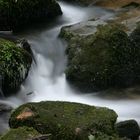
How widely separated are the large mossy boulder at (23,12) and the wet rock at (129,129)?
4908 millimetres

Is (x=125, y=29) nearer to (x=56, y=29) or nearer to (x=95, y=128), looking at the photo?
(x=56, y=29)

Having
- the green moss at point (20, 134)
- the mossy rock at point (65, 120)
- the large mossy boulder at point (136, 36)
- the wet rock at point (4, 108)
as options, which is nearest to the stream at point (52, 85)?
the wet rock at point (4, 108)

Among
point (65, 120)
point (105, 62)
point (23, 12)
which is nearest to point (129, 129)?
point (65, 120)

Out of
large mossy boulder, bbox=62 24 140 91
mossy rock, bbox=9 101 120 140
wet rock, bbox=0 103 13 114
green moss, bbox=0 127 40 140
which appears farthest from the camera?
large mossy boulder, bbox=62 24 140 91

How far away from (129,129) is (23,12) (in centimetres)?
520

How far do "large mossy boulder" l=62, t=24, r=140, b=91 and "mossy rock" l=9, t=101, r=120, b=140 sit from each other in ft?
7.47

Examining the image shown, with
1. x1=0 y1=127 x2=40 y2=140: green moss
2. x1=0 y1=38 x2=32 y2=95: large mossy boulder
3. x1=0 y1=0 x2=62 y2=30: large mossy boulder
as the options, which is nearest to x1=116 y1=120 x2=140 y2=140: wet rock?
x1=0 y1=127 x2=40 y2=140: green moss

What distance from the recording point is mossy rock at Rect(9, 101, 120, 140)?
6770 millimetres

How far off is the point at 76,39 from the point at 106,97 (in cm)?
198

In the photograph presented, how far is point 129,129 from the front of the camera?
745 centimetres

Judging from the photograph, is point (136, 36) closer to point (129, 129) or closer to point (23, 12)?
point (23, 12)

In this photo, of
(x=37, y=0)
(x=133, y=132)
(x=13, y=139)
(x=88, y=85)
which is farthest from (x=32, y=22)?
(x=13, y=139)

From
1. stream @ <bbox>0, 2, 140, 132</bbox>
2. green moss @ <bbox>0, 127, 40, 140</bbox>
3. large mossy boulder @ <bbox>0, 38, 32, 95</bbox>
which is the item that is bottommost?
stream @ <bbox>0, 2, 140, 132</bbox>

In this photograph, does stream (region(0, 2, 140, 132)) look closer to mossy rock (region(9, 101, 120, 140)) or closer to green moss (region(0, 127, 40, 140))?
mossy rock (region(9, 101, 120, 140))
